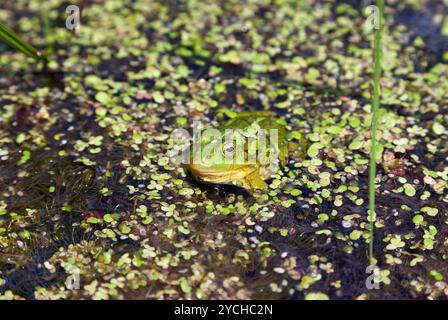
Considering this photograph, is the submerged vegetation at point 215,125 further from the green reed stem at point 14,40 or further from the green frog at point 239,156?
the green reed stem at point 14,40

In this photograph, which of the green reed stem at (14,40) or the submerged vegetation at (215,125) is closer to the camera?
the submerged vegetation at (215,125)

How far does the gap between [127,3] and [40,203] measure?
2518mm

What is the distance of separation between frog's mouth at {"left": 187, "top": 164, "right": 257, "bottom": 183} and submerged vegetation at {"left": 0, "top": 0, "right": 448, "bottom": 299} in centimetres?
7

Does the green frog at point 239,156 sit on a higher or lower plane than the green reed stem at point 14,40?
lower

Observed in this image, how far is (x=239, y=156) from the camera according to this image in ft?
11.8

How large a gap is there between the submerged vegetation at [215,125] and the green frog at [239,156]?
0.28 feet

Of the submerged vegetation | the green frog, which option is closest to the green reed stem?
the submerged vegetation

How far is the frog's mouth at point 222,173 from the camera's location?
139 inches

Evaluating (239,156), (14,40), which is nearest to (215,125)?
(239,156)

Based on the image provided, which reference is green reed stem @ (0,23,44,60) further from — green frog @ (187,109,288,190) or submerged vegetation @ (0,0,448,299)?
green frog @ (187,109,288,190)

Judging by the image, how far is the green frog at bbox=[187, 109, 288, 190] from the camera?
3547mm

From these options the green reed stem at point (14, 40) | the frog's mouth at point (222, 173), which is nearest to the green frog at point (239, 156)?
the frog's mouth at point (222, 173)
